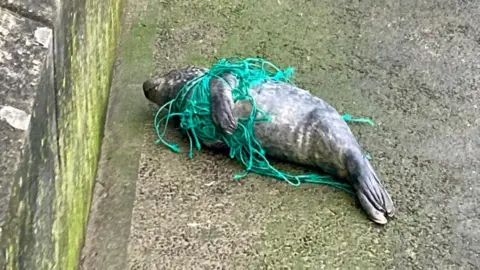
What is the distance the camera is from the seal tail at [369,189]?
2859mm

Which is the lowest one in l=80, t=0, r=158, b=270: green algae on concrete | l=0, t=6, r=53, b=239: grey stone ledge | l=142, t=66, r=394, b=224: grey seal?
l=80, t=0, r=158, b=270: green algae on concrete

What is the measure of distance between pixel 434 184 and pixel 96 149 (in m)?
1.15

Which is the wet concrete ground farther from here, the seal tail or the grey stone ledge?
the grey stone ledge

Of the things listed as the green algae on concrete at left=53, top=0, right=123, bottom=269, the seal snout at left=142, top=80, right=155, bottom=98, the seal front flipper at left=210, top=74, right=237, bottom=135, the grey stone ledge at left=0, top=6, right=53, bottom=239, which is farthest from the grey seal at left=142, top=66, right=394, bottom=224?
the grey stone ledge at left=0, top=6, right=53, bottom=239

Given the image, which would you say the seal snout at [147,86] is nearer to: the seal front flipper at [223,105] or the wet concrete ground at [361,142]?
the wet concrete ground at [361,142]

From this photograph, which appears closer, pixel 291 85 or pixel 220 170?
pixel 220 170

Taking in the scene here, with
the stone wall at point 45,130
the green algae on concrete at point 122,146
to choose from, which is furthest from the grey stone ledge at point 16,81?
the green algae on concrete at point 122,146

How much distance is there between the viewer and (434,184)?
302 centimetres

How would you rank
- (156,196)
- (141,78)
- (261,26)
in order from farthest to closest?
(261,26) < (141,78) < (156,196)

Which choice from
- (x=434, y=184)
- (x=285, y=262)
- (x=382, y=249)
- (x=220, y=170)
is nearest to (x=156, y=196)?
(x=220, y=170)

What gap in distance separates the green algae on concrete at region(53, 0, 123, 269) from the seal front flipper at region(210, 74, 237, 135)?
398 millimetres

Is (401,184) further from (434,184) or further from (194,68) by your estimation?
(194,68)

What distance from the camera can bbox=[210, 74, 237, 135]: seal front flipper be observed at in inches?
119

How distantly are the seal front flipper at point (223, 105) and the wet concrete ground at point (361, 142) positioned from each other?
0.47 ft
